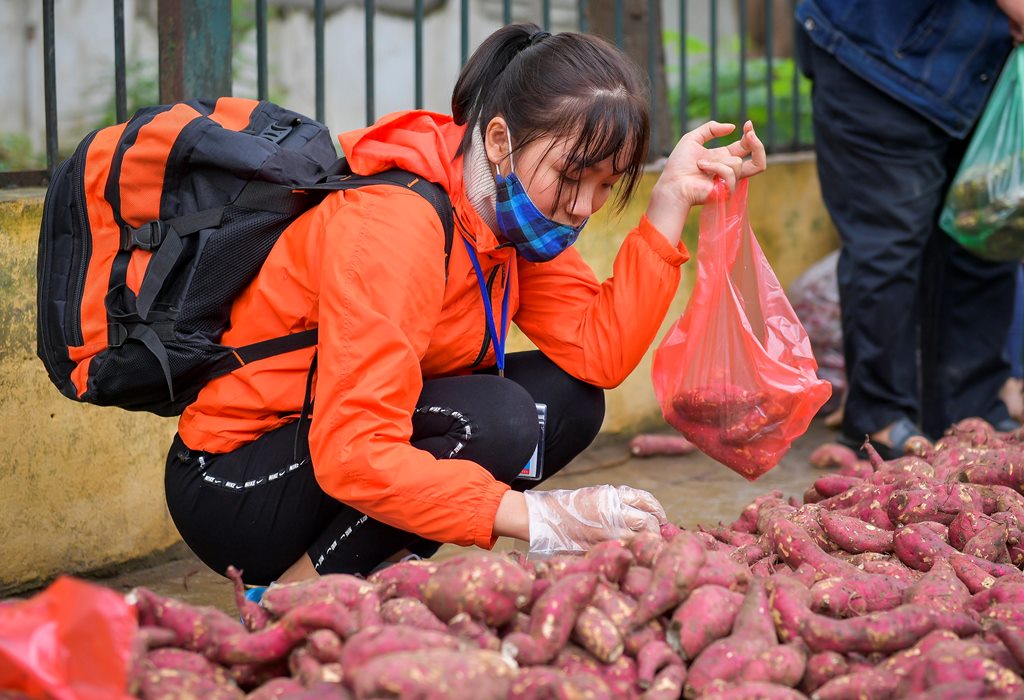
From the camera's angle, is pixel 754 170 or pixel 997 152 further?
pixel 997 152

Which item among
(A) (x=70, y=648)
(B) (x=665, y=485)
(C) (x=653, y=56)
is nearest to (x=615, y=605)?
(A) (x=70, y=648)

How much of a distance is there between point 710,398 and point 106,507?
1.50 metres

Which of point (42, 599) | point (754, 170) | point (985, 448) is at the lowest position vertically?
point (985, 448)

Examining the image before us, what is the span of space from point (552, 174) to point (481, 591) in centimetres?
81

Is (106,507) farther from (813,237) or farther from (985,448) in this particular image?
(813,237)

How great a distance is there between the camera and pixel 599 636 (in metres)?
1.60

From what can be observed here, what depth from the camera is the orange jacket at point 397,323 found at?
6.25ft

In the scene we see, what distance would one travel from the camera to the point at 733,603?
171 centimetres

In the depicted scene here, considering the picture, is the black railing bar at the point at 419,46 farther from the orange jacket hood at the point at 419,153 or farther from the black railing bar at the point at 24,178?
the orange jacket hood at the point at 419,153

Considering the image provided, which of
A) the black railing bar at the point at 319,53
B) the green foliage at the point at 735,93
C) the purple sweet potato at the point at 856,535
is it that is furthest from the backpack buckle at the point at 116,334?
the green foliage at the point at 735,93

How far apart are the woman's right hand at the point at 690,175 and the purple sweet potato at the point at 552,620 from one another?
0.94m

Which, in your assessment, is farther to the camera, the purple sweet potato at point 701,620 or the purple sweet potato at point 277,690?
the purple sweet potato at point 701,620

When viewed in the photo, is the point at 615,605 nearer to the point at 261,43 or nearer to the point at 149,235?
the point at 149,235

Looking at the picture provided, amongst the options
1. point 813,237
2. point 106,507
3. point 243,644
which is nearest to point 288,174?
point 243,644
